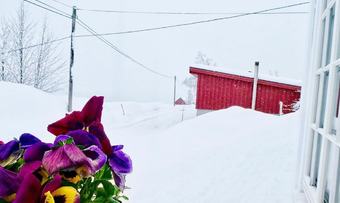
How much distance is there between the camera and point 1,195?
1.56 feet

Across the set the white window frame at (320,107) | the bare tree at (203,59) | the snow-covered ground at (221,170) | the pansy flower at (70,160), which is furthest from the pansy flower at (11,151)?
the bare tree at (203,59)

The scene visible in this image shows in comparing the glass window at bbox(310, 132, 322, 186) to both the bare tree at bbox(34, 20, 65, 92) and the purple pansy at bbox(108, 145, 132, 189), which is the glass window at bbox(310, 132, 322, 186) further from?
the bare tree at bbox(34, 20, 65, 92)

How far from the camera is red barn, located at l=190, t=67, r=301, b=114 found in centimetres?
1031

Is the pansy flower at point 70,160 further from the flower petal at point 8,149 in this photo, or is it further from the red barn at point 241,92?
the red barn at point 241,92

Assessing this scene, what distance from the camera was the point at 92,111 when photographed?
2.03ft

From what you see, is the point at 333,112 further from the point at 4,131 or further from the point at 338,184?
the point at 4,131

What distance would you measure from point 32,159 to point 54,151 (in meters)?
0.06

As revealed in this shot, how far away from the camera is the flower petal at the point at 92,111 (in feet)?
2.03

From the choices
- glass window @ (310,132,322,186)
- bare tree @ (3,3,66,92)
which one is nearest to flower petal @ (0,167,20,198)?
glass window @ (310,132,322,186)

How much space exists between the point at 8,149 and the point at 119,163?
211 mm

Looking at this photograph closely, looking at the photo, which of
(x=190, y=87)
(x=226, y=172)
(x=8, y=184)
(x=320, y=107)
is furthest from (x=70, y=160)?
(x=190, y=87)

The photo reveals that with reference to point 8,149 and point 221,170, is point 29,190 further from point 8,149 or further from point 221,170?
point 221,170

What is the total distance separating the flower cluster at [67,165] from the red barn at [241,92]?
10.00m

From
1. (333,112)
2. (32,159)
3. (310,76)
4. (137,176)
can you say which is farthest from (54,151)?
(137,176)
